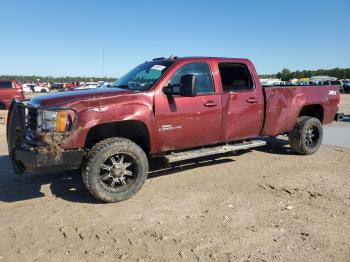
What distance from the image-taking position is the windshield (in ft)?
19.1

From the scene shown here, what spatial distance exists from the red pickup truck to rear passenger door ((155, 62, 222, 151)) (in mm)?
15

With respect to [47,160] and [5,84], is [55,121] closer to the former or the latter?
[47,160]

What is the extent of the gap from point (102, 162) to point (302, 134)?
4.33 m

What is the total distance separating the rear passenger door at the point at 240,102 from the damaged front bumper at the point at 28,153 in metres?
2.51

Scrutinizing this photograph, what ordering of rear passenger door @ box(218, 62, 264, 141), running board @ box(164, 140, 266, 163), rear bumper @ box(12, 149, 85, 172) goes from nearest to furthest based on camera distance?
rear bumper @ box(12, 149, 85, 172) < running board @ box(164, 140, 266, 163) < rear passenger door @ box(218, 62, 264, 141)

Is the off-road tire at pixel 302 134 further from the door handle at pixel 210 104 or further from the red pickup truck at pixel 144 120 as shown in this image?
the door handle at pixel 210 104

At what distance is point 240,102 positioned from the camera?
649cm

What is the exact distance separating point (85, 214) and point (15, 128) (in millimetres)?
1646

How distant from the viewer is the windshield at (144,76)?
5.84 meters

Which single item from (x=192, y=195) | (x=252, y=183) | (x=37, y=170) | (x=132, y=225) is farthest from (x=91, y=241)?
(x=252, y=183)

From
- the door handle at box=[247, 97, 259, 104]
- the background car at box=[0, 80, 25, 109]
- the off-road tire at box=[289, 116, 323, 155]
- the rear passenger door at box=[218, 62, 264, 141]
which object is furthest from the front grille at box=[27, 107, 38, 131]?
the background car at box=[0, 80, 25, 109]

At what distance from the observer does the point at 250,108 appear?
666 centimetres

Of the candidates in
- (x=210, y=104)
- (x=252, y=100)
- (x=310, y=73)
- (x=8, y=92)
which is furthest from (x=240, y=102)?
(x=310, y=73)

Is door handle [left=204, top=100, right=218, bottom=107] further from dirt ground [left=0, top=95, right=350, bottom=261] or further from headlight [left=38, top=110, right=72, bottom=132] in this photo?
headlight [left=38, top=110, right=72, bottom=132]
